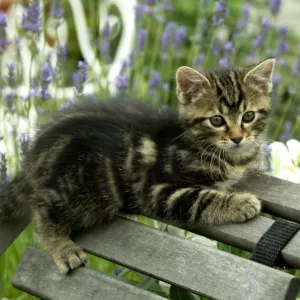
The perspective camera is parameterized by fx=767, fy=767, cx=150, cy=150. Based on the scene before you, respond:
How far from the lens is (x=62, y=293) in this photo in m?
2.10

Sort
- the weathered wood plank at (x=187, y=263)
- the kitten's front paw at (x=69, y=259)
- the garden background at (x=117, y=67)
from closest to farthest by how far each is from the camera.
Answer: the weathered wood plank at (x=187, y=263), the kitten's front paw at (x=69, y=259), the garden background at (x=117, y=67)

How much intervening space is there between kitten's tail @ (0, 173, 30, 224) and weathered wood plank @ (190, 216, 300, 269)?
2.01ft

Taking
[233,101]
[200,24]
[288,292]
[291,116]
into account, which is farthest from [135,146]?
[291,116]

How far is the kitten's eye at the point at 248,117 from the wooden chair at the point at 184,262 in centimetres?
18

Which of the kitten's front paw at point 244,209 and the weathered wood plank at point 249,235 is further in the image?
the kitten's front paw at point 244,209

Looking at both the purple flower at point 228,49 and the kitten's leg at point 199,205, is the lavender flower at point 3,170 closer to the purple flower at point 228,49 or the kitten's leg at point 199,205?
the kitten's leg at point 199,205

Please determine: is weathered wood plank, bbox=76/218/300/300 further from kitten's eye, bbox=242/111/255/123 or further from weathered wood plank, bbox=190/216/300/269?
kitten's eye, bbox=242/111/255/123

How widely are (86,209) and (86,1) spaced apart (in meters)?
3.51

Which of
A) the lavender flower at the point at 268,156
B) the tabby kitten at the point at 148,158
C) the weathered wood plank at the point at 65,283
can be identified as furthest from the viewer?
the lavender flower at the point at 268,156

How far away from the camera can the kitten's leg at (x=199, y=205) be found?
6.95 ft

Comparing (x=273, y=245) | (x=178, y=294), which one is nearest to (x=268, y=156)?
(x=178, y=294)

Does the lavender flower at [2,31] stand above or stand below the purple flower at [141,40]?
above

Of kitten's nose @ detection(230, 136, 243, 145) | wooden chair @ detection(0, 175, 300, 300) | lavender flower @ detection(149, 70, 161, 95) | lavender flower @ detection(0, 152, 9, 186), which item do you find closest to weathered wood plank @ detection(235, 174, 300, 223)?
wooden chair @ detection(0, 175, 300, 300)

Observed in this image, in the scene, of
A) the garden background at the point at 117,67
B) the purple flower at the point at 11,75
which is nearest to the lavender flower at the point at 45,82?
the garden background at the point at 117,67
